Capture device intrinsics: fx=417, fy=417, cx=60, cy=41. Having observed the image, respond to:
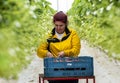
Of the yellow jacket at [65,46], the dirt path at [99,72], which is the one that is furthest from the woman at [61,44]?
the dirt path at [99,72]

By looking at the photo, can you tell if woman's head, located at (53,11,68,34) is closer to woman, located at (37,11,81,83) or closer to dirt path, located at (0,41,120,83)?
woman, located at (37,11,81,83)

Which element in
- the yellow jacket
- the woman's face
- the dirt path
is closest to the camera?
the woman's face

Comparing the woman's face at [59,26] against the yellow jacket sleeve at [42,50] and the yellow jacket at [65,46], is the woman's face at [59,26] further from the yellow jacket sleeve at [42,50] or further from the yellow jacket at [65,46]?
the yellow jacket sleeve at [42,50]

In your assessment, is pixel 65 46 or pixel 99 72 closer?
pixel 65 46

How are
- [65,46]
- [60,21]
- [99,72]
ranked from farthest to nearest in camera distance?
[99,72], [65,46], [60,21]

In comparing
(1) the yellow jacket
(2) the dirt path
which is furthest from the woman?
(2) the dirt path

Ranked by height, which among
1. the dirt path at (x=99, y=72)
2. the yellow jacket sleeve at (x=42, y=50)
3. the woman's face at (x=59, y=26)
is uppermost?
the woman's face at (x=59, y=26)

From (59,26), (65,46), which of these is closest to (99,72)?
(65,46)

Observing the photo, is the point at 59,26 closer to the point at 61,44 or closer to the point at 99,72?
the point at 61,44

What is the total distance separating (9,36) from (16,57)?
206mm

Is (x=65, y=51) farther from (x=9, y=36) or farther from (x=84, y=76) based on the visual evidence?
(x=9, y=36)

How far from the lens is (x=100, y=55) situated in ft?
46.2

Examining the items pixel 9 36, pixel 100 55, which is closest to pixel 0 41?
pixel 9 36

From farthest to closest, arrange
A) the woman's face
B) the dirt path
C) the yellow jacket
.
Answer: the dirt path, the yellow jacket, the woman's face
